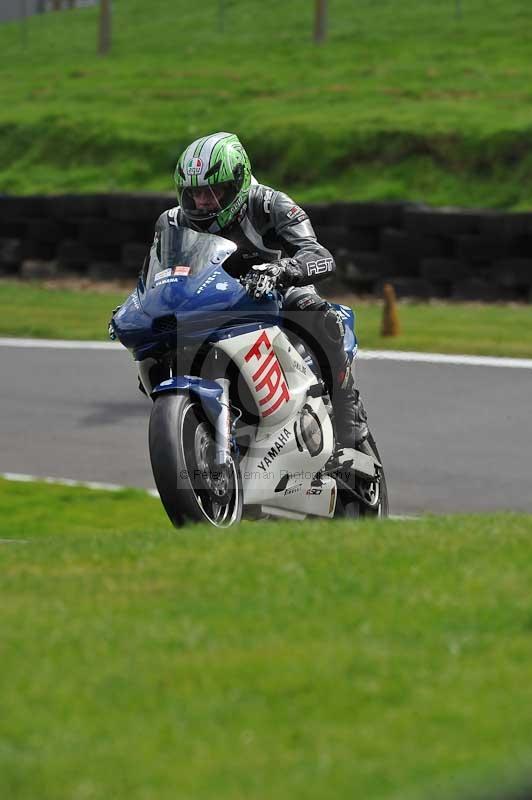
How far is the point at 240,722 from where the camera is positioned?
362 centimetres

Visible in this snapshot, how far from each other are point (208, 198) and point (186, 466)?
1310 mm

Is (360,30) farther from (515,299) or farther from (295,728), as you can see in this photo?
(295,728)

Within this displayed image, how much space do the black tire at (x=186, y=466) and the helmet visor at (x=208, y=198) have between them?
94cm

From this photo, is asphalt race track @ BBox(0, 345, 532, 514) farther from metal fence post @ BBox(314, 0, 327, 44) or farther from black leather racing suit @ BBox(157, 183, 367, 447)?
metal fence post @ BBox(314, 0, 327, 44)

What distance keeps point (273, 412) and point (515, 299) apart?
9874 mm

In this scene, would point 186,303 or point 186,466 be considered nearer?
point 186,466

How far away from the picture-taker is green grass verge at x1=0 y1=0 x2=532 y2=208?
20531mm

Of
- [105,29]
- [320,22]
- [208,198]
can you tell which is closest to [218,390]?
[208,198]

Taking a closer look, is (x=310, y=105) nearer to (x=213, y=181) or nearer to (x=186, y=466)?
(x=213, y=181)

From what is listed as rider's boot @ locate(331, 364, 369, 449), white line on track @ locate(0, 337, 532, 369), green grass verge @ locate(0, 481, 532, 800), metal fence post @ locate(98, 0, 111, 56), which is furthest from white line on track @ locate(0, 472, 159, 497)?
metal fence post @ locate(98, 0, 111, 56)

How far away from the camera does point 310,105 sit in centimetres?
2438

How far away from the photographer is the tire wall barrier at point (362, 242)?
52.2ft

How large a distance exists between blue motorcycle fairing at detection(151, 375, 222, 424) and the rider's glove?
1.49 ft

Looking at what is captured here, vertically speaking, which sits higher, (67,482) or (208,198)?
(208,198)
